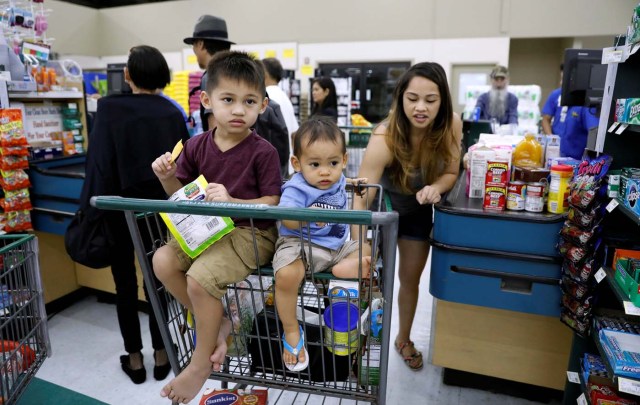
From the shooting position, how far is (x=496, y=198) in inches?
77.0

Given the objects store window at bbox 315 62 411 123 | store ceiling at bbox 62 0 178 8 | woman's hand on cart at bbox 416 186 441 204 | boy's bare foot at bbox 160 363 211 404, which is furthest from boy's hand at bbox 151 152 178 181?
store ceiling at bbox 62 0 178 8

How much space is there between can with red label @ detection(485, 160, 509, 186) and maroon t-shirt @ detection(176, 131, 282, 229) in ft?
3.20

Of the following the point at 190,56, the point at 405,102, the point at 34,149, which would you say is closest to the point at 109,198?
the point at 405,102

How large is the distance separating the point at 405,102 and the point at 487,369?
140 centimetres

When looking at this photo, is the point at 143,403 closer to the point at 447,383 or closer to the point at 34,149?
the point at 447,383

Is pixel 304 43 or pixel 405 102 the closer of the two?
pixel 405 102

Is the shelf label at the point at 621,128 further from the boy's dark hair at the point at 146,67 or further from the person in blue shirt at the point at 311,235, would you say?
the boy's dark hair at the point at 146,67

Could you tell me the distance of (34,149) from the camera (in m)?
3.09

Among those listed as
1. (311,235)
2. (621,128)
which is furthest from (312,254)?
(621,128)

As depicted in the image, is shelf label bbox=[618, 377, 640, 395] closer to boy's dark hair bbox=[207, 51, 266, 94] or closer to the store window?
boy's dark hair bbox=[207, 51, 266, 94]

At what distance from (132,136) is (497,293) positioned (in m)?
1.87

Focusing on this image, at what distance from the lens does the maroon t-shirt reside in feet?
5.24

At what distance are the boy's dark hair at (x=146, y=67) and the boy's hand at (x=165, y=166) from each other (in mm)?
937

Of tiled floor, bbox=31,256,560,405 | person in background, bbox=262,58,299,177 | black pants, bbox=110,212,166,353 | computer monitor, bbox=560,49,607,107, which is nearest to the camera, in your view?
tiled floor, bbox=31,256,560,405
